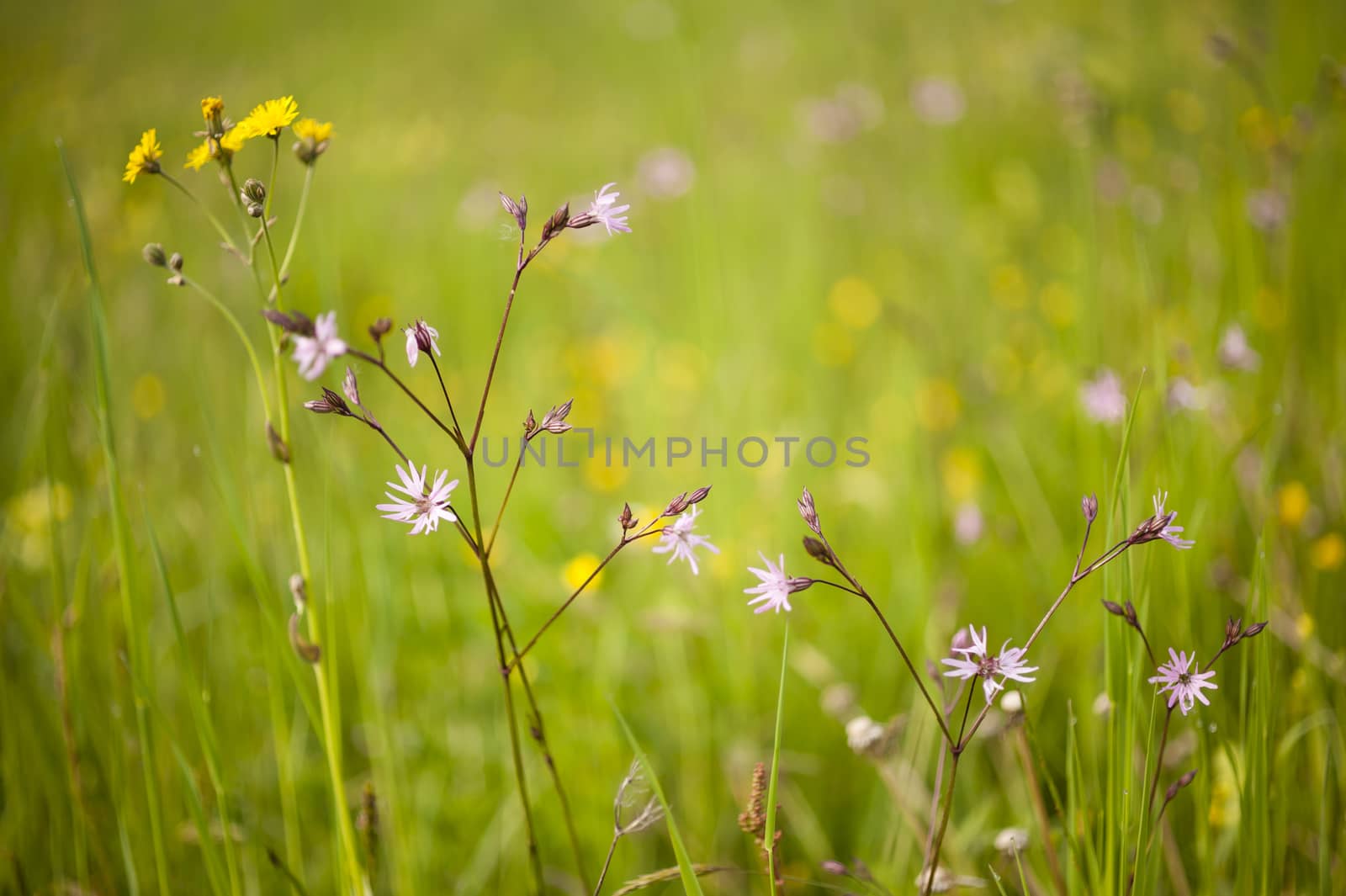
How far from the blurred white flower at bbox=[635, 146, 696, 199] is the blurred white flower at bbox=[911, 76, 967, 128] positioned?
3.04 ft

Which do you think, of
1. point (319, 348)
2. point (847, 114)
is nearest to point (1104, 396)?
point (319, 348)

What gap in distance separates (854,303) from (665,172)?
0.86 metres

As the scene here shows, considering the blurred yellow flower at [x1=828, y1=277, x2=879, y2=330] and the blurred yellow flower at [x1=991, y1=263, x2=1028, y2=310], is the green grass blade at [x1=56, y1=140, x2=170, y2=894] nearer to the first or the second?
the blurred yellow flower at [x1=828, y1=277, x2=879, y2=330]

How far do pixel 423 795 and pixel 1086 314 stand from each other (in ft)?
5.01

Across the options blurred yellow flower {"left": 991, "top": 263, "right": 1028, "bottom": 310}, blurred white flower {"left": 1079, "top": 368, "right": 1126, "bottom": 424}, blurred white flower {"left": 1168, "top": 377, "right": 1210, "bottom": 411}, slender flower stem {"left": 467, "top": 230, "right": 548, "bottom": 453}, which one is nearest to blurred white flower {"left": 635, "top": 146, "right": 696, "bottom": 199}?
blurred yellow flower {"left": 991, "top": 263, "right": 1028, "bottom": 310}

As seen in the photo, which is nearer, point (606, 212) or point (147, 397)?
point (606, 212)

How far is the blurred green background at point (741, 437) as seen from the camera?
3.56 feet

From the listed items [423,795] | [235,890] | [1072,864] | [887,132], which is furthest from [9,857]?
[887,132]

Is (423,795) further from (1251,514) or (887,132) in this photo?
(887,132)

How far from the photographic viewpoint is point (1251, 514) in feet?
4.71

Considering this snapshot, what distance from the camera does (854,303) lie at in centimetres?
279

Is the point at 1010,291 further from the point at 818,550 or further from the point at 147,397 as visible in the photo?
the point at 147,397

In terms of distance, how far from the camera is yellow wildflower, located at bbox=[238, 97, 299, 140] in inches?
27.0

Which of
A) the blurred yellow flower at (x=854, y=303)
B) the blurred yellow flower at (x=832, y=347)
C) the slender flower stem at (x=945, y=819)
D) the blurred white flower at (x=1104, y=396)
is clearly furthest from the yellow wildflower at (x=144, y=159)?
the blurred yellow flower at (x=854, y=303)
